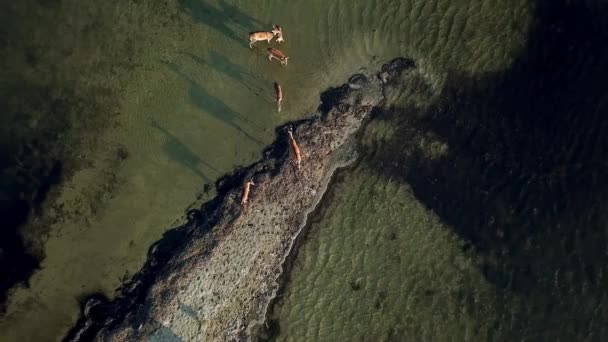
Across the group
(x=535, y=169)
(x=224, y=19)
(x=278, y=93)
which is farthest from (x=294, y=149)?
(x=535, y=169)

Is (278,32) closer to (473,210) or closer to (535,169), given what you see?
(473,210)

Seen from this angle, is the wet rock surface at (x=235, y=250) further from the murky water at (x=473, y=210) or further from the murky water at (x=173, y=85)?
the murky water at (x=473, y=210)

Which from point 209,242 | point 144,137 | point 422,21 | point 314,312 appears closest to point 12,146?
point 144,137

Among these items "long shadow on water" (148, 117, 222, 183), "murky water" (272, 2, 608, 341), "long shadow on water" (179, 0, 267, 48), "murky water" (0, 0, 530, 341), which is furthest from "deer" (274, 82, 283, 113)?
"murky water" (272, 2, 608, 341)

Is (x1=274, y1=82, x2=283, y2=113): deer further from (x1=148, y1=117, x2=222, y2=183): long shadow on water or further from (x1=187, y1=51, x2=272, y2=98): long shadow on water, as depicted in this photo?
(x1=148, y1=117, x2=222, y2=183): long shadow on water

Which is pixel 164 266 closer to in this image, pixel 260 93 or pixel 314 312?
pixel 314 312
